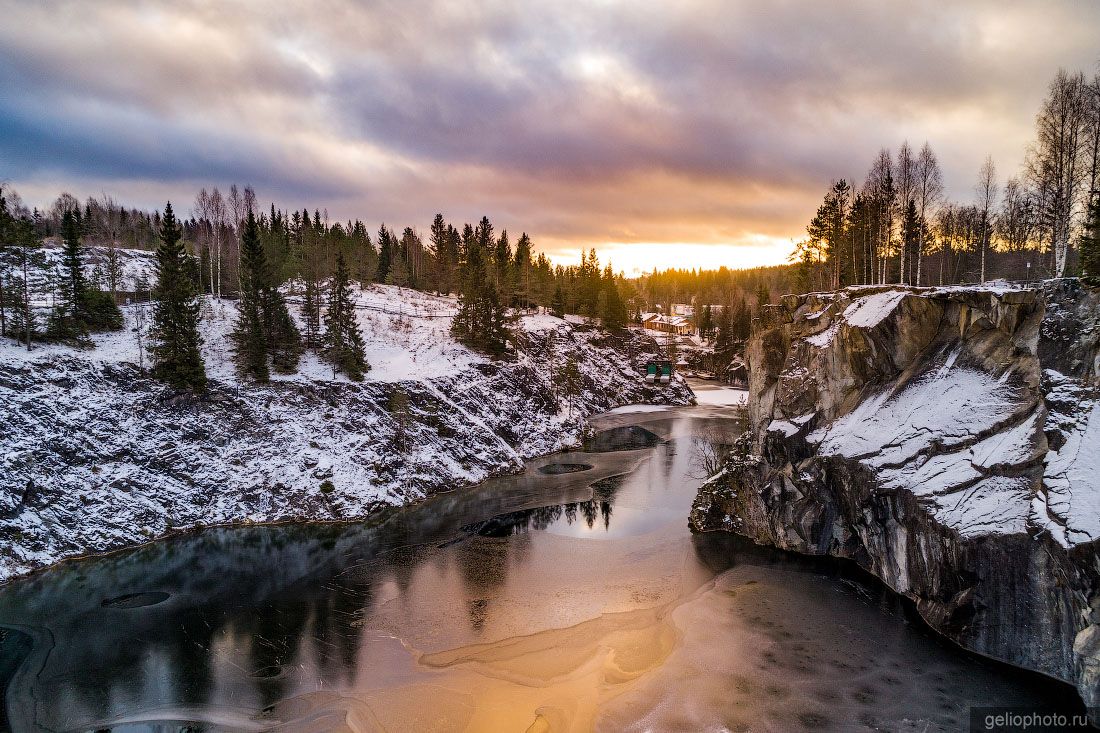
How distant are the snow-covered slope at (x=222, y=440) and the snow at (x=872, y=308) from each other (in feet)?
107

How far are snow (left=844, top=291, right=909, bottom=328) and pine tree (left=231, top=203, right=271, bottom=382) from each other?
4551cm

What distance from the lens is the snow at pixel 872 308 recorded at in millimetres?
27739

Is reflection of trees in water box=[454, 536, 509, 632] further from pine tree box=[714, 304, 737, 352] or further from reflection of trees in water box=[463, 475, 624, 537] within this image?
pine tree box=[714, 304, 737, 352]

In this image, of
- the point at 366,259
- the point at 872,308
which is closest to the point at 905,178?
the point at 872,308

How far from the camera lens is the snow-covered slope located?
32031 millimetres

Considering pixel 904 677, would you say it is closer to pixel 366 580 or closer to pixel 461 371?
pixel 366 580

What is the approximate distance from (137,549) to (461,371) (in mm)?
33333

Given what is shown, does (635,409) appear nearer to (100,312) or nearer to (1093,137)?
(1093,137)

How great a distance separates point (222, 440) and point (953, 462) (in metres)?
46.3

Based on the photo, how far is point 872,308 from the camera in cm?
2894

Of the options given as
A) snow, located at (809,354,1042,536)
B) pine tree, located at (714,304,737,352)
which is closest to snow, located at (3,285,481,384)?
snow, located at (809,354,1042,536)

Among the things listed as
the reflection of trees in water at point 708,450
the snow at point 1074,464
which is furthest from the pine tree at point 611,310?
the snow at point 1074,464

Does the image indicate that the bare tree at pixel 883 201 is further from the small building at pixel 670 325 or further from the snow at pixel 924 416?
the small building at pixel 670 325

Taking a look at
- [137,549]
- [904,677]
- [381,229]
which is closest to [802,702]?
[904,677]
